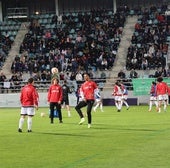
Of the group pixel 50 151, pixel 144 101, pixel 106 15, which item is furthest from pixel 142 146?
pixel 106 15

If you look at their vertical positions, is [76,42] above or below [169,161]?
above

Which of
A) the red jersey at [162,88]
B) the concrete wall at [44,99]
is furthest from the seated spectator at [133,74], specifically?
the red jersey at [162,88]

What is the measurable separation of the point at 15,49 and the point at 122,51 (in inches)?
415

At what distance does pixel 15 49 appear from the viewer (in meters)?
56.4

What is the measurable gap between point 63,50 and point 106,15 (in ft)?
21.2

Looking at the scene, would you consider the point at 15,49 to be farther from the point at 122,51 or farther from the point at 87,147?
the point at 87,147

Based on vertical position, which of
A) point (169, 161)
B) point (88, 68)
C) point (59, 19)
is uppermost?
point (59, 19)

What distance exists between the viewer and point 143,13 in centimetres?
5597

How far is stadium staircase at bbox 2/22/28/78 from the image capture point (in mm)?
53562

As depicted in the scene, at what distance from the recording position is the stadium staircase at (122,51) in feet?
159

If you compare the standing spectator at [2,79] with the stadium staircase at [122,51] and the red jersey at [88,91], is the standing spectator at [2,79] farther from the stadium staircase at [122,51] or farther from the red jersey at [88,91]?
the red jersey at [88,91]

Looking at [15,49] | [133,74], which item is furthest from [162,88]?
[15,49]

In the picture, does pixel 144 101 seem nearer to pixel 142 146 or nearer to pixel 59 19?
pixel 59 19

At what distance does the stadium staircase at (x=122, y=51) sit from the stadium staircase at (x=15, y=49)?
9289mm
